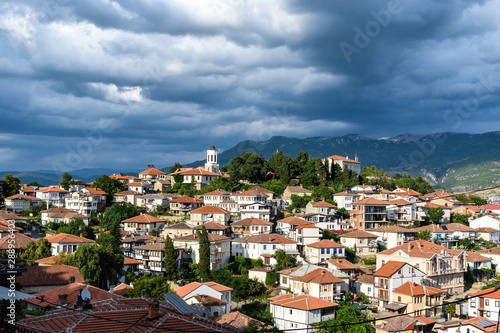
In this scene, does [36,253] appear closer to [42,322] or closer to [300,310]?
[300,310]

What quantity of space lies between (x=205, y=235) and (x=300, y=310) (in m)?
13.9

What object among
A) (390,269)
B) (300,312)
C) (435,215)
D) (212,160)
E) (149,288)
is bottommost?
(300,312)

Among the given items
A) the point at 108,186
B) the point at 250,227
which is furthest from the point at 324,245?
the point at 108,186

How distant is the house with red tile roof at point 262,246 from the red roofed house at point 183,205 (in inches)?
547

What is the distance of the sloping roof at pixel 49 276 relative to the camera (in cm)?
3200

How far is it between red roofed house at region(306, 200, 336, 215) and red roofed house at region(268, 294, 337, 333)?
25.3m

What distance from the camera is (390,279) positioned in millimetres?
41031

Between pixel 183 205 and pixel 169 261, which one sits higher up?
pixel 183 205

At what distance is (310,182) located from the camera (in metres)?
70.8

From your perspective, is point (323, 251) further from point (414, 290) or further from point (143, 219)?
point (143, 219)

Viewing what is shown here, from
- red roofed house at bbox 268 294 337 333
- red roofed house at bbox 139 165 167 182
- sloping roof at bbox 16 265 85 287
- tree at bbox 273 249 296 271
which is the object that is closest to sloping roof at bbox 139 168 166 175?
red roofed house at bbox 139 165 167 182

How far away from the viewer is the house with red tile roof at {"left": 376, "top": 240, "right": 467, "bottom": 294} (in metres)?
45.3

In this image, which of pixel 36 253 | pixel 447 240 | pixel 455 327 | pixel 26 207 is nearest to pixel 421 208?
pixel 447 240

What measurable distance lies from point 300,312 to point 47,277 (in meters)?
18.1
